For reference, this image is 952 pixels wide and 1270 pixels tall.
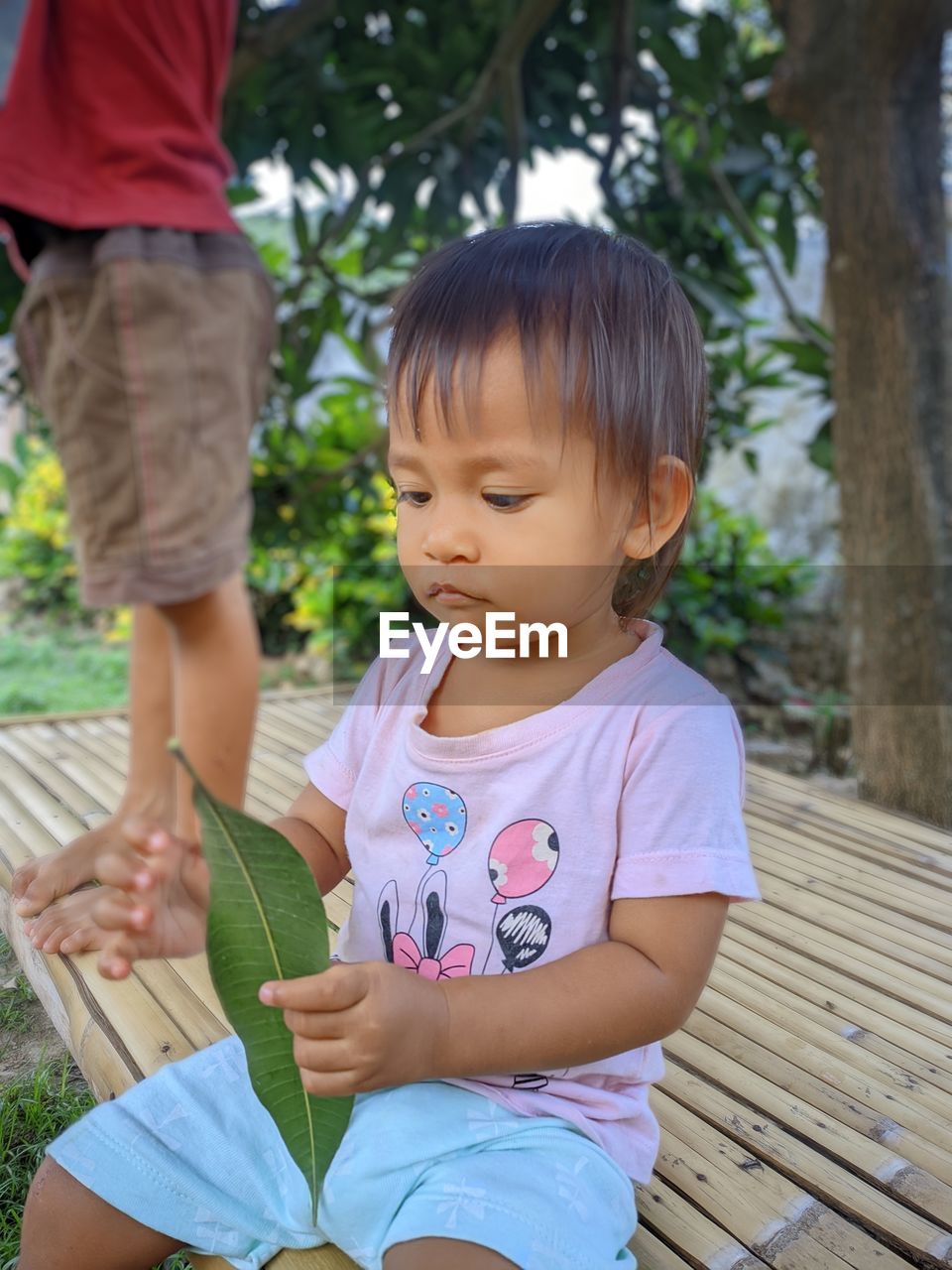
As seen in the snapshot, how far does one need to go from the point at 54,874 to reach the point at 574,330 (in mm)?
980

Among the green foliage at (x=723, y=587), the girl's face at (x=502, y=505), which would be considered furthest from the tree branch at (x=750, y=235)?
the girl's face at (x=502, y=505)

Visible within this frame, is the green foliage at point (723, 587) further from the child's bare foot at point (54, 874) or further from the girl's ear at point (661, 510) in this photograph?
the girl's ear at point (661, 510)

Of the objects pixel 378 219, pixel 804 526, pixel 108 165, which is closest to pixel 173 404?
pixel 108 165

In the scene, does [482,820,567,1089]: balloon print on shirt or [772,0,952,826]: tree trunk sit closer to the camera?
[482,820,567,1089]: balloon print on shirt

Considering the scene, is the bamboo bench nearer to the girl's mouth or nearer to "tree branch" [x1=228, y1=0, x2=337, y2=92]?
the girl's mouth

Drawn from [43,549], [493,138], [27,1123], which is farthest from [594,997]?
[43,549]

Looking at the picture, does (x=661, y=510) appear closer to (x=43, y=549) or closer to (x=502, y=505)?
(x=502, y=505)

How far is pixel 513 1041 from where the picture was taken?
729mm

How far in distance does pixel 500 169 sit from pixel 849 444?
1.19 meters

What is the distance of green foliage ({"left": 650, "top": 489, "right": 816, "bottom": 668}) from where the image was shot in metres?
3.42

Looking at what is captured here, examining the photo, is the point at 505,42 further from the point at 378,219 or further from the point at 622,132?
the point at 378,219

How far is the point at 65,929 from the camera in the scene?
50.0 inches

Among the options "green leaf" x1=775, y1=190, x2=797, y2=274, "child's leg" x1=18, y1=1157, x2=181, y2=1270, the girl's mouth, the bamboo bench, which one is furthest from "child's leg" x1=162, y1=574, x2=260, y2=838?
"green leaf" x1=775, y1=190, x2=797, y2=274

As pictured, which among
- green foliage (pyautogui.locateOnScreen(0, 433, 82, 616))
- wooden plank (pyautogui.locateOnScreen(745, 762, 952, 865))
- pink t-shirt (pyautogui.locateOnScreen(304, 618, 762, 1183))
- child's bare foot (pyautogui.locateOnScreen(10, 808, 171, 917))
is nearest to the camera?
pink t-shirt (pyautogui.locateOnScreen(304, 618, 762, 1183))
